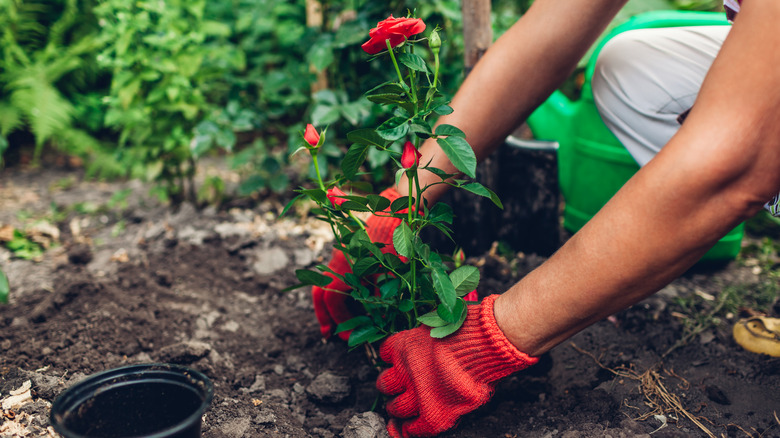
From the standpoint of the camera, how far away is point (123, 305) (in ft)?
5.54

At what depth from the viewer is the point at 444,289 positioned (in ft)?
3.44

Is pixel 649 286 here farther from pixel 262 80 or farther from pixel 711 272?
pixel 262 80

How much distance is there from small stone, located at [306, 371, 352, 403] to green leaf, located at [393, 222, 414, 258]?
516 millimetres

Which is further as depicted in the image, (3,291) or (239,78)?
(239,78)

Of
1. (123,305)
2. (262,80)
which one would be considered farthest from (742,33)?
(262,80)

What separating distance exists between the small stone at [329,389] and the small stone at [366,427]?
13 centimetres

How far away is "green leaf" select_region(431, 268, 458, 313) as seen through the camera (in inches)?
40.8

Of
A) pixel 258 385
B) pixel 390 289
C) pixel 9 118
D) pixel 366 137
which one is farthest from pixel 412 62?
pixel 9 118

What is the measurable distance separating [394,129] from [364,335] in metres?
0.53

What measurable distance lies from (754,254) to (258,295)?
7.09ft

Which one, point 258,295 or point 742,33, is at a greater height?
point 742,33

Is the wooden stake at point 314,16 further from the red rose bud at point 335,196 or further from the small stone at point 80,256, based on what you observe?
the red rose bud at point 335,196

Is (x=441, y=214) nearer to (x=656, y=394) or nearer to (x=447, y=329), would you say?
(x=447, y=329)

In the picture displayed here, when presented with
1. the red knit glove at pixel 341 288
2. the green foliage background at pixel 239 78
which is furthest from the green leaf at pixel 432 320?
the green foliage background at pixel 239 78
